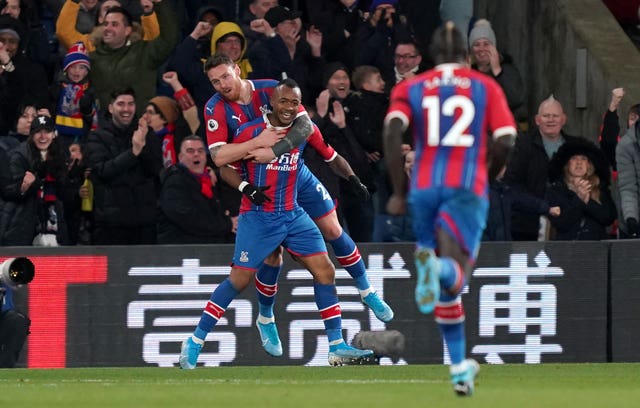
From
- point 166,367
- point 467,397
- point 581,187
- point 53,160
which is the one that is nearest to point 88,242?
point 53,160

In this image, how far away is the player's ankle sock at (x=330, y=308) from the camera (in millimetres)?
14891

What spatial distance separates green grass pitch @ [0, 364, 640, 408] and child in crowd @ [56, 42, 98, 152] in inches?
137

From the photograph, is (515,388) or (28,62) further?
(28,62)

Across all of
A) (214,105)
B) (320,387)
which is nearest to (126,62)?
(214,105)

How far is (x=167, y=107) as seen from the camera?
1839 centimetres

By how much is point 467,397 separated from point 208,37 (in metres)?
9.03

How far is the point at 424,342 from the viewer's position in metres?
17.3

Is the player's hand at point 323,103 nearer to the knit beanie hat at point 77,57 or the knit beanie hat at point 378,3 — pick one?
the knit beanie hat at point 378,3

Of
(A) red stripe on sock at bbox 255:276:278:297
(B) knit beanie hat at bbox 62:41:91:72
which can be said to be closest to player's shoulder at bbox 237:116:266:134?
(A) red stripe on sock at bbox 255:276:278:297

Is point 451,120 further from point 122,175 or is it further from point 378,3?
point 378,3

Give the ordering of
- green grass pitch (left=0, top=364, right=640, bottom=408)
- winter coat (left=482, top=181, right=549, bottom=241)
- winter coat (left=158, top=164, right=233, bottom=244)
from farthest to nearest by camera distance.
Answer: winter coat (left=482, top=181, right=549, bottom=241) → winter coat (left=158, top=164, right=233, bottom=244) → green grass pitch (left=0, top=364, right=640, bottom=408)

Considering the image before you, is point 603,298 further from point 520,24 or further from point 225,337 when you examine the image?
point 520,24

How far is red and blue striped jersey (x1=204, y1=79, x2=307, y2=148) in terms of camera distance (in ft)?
47.0

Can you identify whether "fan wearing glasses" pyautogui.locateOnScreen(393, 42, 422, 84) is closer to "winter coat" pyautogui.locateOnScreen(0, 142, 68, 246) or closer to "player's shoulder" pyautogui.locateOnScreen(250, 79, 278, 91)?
"winter coat" pyautogui.locateOnScreen(0, 142, 68, 246)
